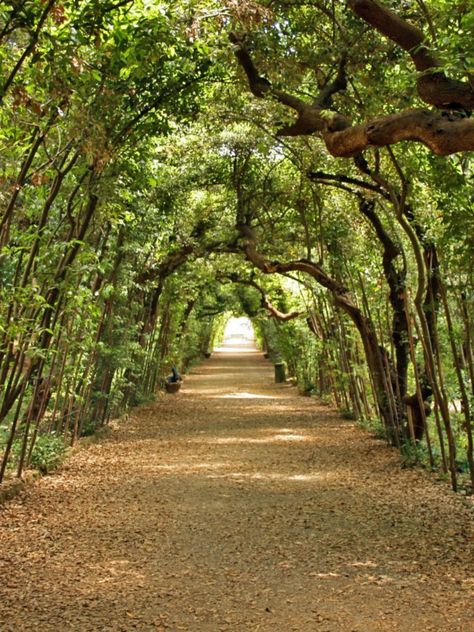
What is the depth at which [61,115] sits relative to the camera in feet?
17.7

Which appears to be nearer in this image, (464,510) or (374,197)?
(464,510)

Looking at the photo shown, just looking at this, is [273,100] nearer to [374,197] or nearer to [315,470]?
[374,197]

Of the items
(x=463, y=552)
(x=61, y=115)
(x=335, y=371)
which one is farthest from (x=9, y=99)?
(x=335, y=371)

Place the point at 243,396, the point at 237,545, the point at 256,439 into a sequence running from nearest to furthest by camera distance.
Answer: the point at 237,545 → the point at 256,439 → the point at 243,396

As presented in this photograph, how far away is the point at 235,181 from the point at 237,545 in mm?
8411

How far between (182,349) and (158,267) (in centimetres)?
1071

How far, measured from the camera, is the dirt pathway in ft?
12.7

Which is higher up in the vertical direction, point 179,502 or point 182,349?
point 182,349

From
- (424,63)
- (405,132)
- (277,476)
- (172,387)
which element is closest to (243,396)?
(172,387)

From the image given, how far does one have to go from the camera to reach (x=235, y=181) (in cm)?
1269

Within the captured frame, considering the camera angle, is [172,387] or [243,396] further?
[172,387]

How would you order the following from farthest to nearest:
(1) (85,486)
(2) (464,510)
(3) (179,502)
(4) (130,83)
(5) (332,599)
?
(1) (85,486) → (3) (179,502) → (2) (464,510) → (4) (130,83) → (5) (332,599)

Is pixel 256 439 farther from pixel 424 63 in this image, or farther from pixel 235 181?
pixel 424 63

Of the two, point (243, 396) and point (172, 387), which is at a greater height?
point (172, 387)
